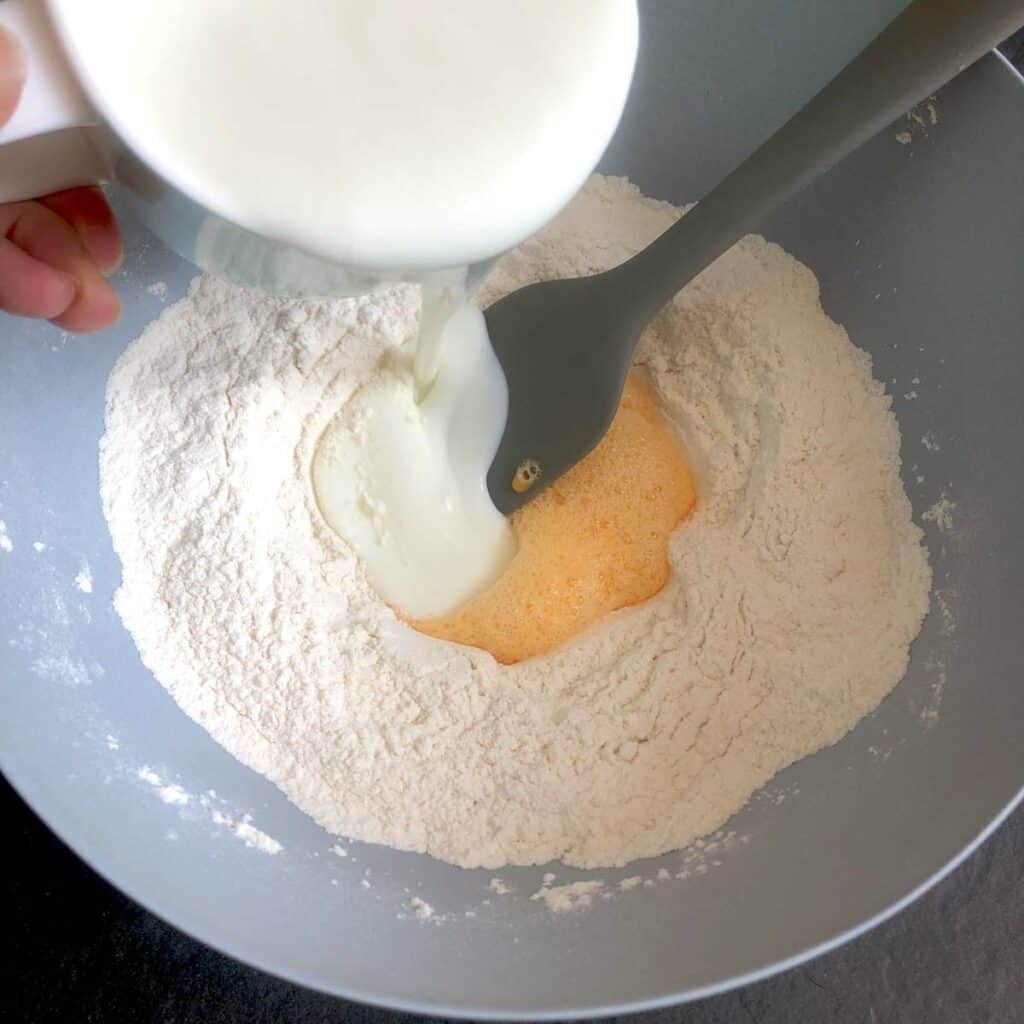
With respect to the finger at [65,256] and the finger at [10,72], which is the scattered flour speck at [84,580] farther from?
the finger at [10,72]

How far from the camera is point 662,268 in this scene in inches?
40.0

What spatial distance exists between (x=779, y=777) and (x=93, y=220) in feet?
2.87

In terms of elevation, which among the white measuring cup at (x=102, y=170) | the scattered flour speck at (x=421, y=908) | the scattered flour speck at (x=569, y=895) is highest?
the white measuring cup at (x=102, y=170)

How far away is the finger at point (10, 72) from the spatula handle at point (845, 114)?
62 centimetres

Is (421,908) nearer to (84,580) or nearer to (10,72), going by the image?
(84,580)

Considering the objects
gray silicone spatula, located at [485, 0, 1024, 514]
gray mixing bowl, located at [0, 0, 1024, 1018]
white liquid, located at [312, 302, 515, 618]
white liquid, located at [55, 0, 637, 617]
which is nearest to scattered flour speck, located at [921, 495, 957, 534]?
gray mixing bowl, located at [0, 0, 1024, 1018]

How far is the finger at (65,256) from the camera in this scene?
0.94 meters

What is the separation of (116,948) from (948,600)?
90 cm

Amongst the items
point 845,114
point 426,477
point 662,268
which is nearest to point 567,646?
point 426,477

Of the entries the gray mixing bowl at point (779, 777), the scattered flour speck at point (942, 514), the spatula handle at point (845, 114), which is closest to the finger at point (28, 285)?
the gray mixing bowl at point (779, 777)

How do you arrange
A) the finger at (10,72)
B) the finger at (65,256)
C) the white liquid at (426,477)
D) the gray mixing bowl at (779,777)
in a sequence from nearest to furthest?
the finger at (10,72)
the gray mixing bowl at (779,777)
the finger at (65,256)
the white liquid at (426,477)

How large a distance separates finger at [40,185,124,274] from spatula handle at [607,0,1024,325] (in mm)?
554

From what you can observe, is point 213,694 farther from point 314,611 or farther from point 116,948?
point 116,948

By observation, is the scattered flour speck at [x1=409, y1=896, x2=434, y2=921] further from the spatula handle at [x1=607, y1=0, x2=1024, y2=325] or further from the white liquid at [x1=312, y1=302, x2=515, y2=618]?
the spatula handle at [x1=607, y1=0, x2=1024, y2=325]
